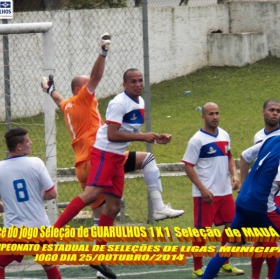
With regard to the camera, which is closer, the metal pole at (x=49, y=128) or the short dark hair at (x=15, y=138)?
the short dark hair at (x=15, y=138)

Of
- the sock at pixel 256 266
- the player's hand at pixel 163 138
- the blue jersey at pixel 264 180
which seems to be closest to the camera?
the blue jersey at pixel 264 180

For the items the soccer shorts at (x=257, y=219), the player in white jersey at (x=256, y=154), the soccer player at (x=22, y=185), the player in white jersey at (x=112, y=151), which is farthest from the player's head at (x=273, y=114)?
the soccer player at (x=22, y=185)

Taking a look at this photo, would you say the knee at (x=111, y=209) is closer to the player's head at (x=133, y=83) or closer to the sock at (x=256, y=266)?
the player's head at (x=133, y=83)

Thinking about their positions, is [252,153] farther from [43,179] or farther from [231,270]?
[43,179]

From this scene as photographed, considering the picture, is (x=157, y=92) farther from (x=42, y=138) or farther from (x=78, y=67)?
(x=42, y=138)

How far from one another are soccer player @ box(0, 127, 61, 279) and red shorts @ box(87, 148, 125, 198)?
1283 mm

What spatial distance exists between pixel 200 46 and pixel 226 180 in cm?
1371

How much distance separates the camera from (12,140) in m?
7.69

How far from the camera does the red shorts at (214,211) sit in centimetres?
885

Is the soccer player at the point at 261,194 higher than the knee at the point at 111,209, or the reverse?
the soccer player at the point at 261,194

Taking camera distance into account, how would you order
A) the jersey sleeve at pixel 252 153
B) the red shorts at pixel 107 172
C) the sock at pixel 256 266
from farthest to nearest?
1. the red shorts at pixel 107 172
2. the sock at pixel 256 266
3. the jersey sleeve at pixel 252 153

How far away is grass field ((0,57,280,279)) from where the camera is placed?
941 centimetres

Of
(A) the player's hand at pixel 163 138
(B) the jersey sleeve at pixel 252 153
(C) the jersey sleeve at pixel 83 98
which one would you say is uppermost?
(C) the jersey sleeve at pixel 83 98

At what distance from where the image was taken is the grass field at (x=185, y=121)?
9.41 meters
